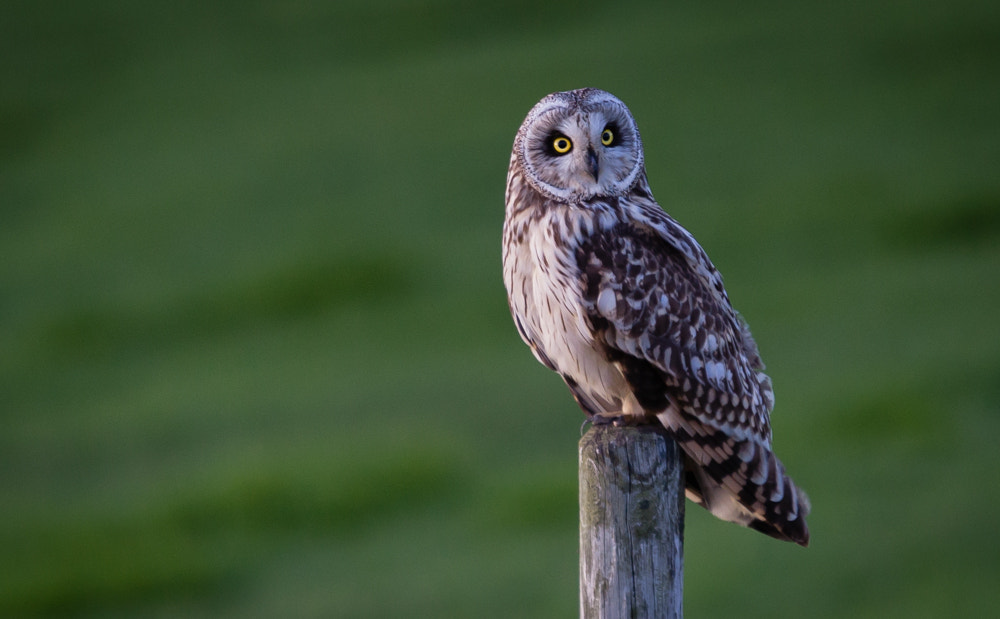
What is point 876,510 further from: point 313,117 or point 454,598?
point 313,117

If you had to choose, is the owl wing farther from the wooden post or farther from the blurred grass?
the blurred grass

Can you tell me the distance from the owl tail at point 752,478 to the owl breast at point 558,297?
24 centimetres

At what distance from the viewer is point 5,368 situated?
11.9m

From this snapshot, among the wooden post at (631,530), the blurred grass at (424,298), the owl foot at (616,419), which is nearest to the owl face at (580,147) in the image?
the owl foot at (616,419)

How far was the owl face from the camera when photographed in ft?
10.1

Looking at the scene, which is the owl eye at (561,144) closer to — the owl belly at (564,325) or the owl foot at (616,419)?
the owl belly at (564,325)

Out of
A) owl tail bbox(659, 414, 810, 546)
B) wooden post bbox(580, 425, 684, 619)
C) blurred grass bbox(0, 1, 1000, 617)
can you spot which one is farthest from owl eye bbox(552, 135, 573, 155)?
blurred grass bbox(0, 1, 1000, 617)

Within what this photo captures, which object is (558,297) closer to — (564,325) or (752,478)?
(564,325)

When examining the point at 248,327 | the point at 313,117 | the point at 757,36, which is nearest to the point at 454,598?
the point at 248,327

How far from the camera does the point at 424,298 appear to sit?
1134 cm

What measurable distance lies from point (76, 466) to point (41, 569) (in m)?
1.18

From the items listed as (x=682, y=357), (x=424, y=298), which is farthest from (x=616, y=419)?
(x=424, y=298)

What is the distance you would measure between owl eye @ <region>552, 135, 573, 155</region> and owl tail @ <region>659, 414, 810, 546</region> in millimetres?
803

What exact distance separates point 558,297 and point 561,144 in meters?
0.43
